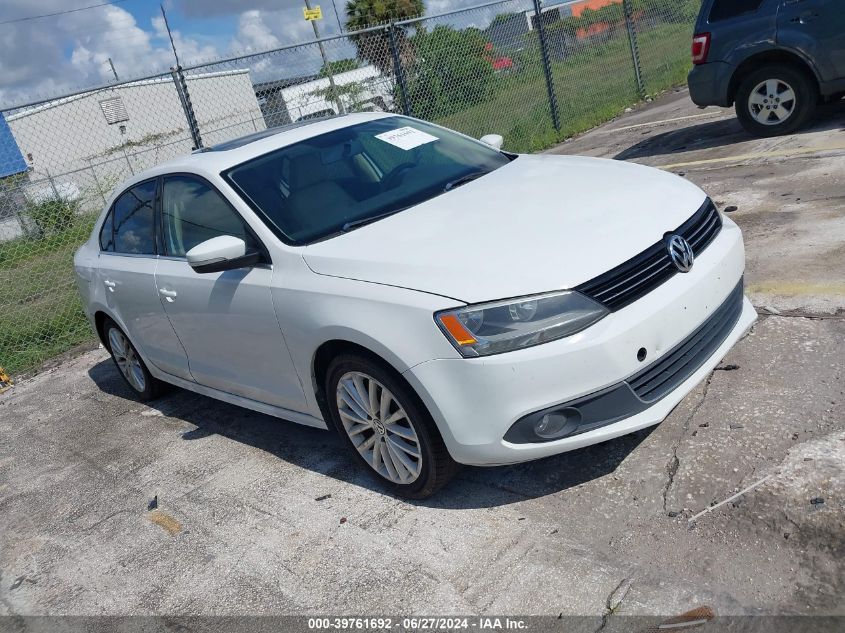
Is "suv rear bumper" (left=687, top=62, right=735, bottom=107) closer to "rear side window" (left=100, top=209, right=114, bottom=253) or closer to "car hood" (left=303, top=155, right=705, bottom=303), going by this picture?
"car hood" (left=303, top=155, right=705, bottom=303)

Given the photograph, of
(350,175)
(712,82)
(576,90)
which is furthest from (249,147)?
(576,90)

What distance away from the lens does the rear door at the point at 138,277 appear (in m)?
4.82

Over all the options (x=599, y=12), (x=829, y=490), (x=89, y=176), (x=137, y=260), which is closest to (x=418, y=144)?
(x=137, y=260)

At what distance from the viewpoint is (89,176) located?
1791 centimetres

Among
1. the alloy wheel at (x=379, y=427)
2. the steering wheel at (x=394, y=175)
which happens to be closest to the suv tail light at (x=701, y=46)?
the steering wheel at (x=394, y=175)

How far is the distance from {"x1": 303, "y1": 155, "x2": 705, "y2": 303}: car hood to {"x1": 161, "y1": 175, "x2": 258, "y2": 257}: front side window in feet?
2.06

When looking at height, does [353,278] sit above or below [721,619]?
above

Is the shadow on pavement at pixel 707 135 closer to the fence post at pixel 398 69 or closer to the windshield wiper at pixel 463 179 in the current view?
the fence post at pixel 398 69

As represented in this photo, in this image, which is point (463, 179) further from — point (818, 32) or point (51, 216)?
point (51, 216)

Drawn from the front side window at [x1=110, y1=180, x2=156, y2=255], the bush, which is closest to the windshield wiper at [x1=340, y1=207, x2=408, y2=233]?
the front side window at [x1=110, y1=180, x2=156, y2=255]

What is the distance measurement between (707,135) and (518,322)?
7.51m

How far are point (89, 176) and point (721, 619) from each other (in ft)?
59.1

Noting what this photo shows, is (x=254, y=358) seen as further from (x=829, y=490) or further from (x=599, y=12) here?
(x=599, y=12)

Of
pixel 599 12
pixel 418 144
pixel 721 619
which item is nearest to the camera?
pixel 721 619
